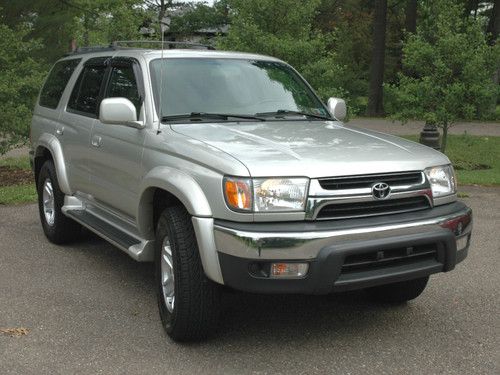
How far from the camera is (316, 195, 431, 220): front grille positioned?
12.3ft

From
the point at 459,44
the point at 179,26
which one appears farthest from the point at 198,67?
the point at 179,26

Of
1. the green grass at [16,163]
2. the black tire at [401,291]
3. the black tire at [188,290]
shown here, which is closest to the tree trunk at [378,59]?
the green grass at [16,163]

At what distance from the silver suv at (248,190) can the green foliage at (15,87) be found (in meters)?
5.82

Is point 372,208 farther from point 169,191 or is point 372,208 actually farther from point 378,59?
point 378,59

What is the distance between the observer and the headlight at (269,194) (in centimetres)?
363

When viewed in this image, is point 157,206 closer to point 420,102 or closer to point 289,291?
point 289,291

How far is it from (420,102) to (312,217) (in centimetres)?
1022

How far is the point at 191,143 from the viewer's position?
414cm

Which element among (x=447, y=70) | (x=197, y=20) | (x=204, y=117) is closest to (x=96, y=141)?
(x=204, y=117)

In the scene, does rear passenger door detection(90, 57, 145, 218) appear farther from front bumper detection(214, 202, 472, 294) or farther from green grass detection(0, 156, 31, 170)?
green grass detection(0, 156, 31, 170)

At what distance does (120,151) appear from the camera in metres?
Answer: 4.93

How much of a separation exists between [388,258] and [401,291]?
113cm

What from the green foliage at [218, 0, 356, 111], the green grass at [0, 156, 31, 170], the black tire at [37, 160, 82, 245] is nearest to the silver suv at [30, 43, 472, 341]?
the black tire at [37, 160, 82, 245]

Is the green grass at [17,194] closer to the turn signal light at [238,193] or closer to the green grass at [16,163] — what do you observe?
the green grass at [16,163]
